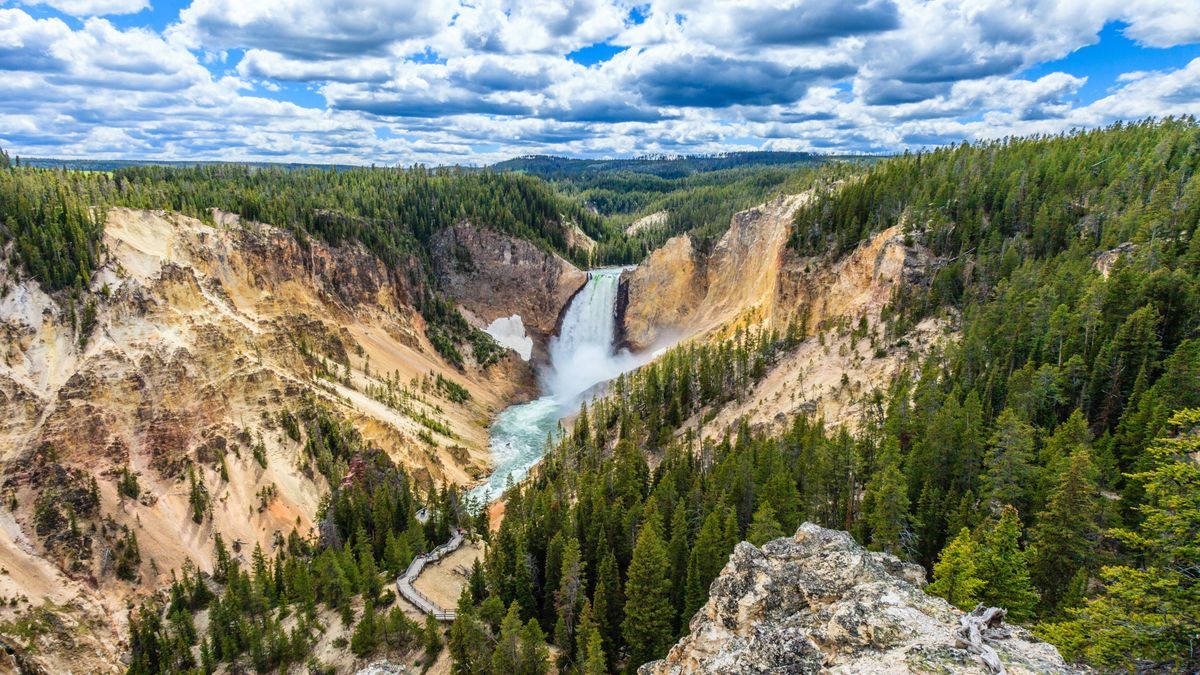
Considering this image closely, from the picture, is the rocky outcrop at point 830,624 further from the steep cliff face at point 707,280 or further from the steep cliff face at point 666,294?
the steep cliff face at point 666,294

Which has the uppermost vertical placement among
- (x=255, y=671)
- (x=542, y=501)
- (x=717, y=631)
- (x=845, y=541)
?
(x=845, y=541)

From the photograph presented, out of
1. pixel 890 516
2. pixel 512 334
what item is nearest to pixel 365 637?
pixel 890 516

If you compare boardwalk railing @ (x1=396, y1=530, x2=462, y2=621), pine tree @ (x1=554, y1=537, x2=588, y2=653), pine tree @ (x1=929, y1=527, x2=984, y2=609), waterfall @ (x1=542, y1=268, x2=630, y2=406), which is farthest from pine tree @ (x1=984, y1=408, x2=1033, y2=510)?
waterfall @ (x1=542, y1=268, x2=630, y2=406)

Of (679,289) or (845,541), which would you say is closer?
(845,541)

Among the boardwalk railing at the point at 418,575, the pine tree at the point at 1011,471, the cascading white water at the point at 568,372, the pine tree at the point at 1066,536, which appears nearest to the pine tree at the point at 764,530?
the pine tree at the point at 1066,536

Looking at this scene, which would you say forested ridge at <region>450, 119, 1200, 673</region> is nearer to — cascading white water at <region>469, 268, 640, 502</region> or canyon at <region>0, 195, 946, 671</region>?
canyon at <region>0, 195, 946, 671</region>

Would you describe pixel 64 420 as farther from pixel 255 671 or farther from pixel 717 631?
pixel 717 631

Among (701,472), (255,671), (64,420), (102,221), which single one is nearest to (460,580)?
(255,671)

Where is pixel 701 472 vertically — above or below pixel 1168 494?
below
